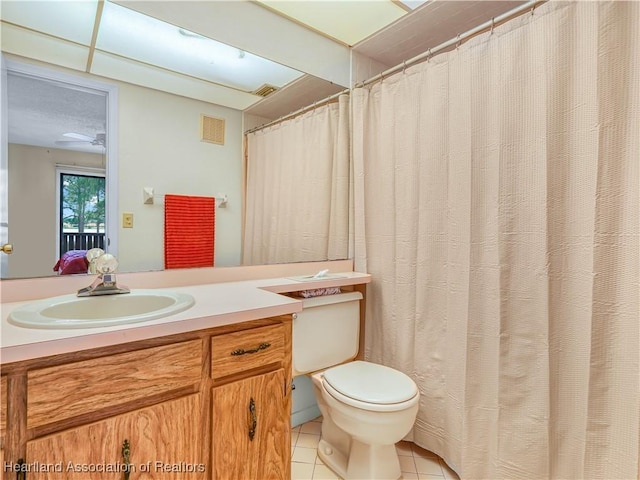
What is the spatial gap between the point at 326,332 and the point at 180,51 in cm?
150

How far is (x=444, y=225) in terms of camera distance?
5.17 ft

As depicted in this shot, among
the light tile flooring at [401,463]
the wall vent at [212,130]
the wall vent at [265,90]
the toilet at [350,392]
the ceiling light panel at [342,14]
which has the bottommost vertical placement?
the light tile flooring at [401,463]

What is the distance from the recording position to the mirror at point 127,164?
1154mm

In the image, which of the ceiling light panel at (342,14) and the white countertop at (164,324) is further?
the ceiling light panel at (342,14)

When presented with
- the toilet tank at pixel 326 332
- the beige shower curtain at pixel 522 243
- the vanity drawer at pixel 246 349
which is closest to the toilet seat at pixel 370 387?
the toilet tank at pixel 326 332

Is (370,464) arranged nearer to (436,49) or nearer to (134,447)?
(134,447)

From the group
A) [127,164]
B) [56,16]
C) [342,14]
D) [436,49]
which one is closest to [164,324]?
[127,164]

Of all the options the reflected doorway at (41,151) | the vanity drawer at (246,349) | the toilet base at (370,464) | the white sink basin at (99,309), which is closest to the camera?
the white sink basin at (99,309)

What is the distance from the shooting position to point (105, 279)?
117 centimetres

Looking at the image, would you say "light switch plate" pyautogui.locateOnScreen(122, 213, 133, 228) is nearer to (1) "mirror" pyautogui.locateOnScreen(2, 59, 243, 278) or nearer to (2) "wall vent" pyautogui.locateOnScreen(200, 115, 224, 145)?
(1) "mirror" pyautogui.locateOnScreen(2, 59, 243, 278)

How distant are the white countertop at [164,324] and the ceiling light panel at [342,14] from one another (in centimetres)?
144

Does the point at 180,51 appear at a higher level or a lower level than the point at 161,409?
higher

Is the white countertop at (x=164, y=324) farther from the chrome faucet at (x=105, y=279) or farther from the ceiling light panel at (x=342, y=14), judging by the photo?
the ceiling light panel at (x=342, y=14)

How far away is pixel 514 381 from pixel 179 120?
5.88ft
